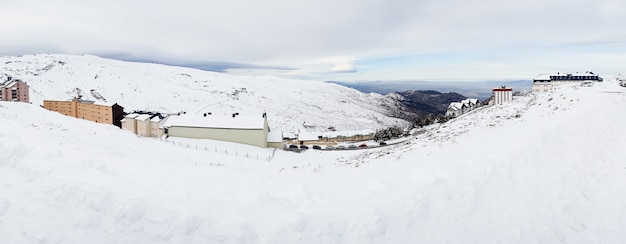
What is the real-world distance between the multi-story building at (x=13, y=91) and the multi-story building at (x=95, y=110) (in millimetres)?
11056

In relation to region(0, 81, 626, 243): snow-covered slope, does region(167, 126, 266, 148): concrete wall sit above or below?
below

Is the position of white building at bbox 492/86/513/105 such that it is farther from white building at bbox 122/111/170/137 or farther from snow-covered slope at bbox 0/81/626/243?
white building at bbox 122/111/170/137

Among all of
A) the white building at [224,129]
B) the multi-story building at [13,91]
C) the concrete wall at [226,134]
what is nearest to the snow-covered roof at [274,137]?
the white building at [224,129]

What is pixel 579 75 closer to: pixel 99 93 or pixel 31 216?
pixel 31 216

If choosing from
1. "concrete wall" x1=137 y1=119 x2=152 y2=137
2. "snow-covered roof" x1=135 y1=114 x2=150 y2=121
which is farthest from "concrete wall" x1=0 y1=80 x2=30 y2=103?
"concrete wall" x1=137 y1=119 x2=152 y2=137

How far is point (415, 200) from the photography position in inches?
472

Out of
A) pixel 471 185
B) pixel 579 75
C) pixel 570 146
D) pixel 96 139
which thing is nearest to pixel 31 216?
pixel 471 185

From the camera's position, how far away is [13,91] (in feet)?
282

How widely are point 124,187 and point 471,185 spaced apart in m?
12.0

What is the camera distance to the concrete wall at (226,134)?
57.8 m

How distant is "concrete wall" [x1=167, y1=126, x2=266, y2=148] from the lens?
57.8 m

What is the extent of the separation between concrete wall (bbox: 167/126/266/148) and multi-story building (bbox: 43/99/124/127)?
2434cm

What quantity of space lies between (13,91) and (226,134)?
209ft

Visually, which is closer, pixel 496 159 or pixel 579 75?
pixel 496 159
